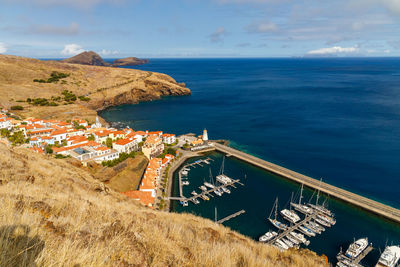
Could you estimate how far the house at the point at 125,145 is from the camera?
131ft

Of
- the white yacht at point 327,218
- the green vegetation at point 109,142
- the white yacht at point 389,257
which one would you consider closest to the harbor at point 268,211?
the white yacht at point 327,218

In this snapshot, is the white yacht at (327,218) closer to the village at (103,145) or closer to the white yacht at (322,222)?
the white yacht at (322,222)

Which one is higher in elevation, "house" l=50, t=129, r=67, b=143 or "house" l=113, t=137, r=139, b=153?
"house" l=50, t=129, r=67, b=143

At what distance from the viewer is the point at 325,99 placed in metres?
92.2

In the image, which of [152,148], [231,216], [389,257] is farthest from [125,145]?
[389,257]

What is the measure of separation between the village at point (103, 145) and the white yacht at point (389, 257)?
82.3 ft

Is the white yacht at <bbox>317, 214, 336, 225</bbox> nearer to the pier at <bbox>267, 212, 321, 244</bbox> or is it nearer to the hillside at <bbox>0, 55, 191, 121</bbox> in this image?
the pier at <bbox>267, 212, 321, 244</bbox>

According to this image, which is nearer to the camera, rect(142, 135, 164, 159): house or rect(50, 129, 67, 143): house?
rect(50, 129, 67, 143): house

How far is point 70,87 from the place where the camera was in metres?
89.3

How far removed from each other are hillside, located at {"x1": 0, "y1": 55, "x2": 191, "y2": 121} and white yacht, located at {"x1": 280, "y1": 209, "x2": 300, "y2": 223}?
60660 mm

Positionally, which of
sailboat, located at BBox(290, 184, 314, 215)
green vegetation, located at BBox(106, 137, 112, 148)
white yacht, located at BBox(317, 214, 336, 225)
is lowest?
white yacht, located at BBox(317, 214, 336, 225)

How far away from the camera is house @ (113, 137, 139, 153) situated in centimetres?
3991

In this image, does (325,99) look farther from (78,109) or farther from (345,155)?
(78,109)

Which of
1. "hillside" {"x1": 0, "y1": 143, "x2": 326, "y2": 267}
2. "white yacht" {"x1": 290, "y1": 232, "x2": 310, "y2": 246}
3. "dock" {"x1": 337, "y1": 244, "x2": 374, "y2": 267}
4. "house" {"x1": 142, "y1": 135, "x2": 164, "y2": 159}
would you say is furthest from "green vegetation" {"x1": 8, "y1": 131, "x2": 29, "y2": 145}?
"dock" {"x1": 337, "y1": 244, "x2": 374, "y2": 267}
